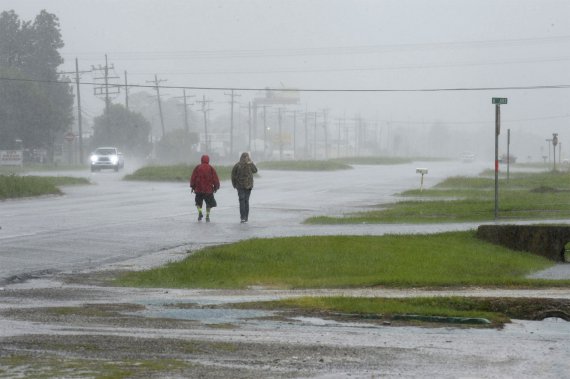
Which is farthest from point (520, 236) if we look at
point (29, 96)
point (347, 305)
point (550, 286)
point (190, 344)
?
point (29, 96)

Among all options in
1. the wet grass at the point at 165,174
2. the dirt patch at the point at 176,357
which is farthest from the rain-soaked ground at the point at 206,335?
the wet grass at the point at 165,174

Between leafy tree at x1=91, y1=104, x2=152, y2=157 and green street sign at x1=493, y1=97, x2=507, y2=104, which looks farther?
leafy tree at x1=91, y1=104, x2=152, y2=157

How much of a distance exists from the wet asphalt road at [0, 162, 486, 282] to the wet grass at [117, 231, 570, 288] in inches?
71.1

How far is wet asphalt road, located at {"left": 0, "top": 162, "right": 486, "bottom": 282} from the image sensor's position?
18.7 meters

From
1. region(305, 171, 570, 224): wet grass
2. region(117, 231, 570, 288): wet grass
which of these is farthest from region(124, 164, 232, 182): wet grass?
region(117, 231, 570, 288): wet grass

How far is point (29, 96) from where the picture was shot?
9269cm

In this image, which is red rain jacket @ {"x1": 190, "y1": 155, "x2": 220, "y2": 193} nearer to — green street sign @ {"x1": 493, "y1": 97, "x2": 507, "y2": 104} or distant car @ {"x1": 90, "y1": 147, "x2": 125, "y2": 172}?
green street sign @ {"x1": 493, "y1": 97, "x2": 507, "y2": 104}

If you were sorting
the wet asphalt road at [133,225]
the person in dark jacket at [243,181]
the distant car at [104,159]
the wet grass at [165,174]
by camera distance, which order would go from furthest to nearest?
the distant car at [104,159]
the wet grass at [165,174]
the person in dark jacket at [243,181]
the wet asphalt road at [133,225]

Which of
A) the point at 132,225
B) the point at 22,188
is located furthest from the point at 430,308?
the point at 22,188

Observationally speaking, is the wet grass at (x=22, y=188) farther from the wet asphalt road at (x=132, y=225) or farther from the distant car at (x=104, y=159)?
the distant car at (x=104, y=159)

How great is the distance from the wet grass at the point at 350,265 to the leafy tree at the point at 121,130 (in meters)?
94.6

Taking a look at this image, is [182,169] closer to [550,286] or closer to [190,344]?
[550,286]

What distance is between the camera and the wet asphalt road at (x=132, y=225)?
61.5 ft

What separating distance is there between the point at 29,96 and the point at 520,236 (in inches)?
2990
